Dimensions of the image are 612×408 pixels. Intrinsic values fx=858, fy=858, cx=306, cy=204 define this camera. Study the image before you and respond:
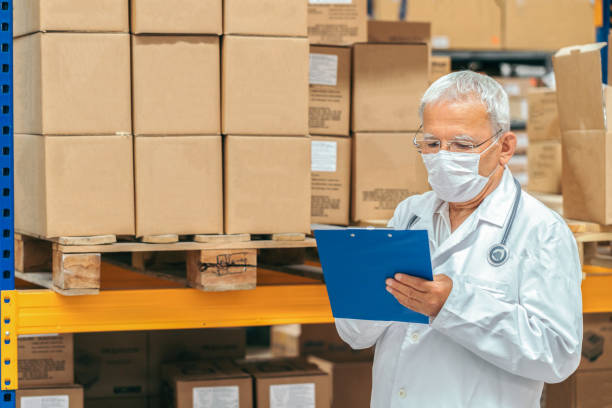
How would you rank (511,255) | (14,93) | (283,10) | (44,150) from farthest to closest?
(14,93)
(283,10)
(44,150)
(511,255)

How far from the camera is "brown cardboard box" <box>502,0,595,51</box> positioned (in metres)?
8.04

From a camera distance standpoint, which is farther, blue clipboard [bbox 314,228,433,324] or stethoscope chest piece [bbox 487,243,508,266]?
stethoscope chest piece [bbox 487,243,508,266]

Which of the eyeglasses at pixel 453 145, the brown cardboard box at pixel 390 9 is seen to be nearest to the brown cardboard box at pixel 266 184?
the eyeglasses at pixel 453 145

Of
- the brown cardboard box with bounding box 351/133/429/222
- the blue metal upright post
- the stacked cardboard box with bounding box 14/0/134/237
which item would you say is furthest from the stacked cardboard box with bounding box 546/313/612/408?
the blue metal upright post

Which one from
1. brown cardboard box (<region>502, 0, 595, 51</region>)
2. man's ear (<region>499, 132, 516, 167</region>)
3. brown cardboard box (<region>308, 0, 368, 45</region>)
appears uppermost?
brown cardboard box (<region>502, 0, 595, 51</region>)

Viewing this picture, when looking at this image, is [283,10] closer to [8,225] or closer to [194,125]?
[194,125]

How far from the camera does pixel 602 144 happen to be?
352 centimetres

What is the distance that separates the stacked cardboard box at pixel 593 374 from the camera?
161 inches

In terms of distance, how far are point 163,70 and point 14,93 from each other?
Result: 0.74 meters

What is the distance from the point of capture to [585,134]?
3604mm

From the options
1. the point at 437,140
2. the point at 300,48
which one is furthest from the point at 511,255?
the point at 300,48

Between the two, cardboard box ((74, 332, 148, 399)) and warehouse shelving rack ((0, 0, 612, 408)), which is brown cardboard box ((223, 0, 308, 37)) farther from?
cardboard box ((74, 332, 148, 399))

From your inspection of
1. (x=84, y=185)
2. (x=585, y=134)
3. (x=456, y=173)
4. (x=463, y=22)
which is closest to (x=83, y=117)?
(x=84, y=185)

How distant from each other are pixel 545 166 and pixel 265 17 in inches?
91.4
